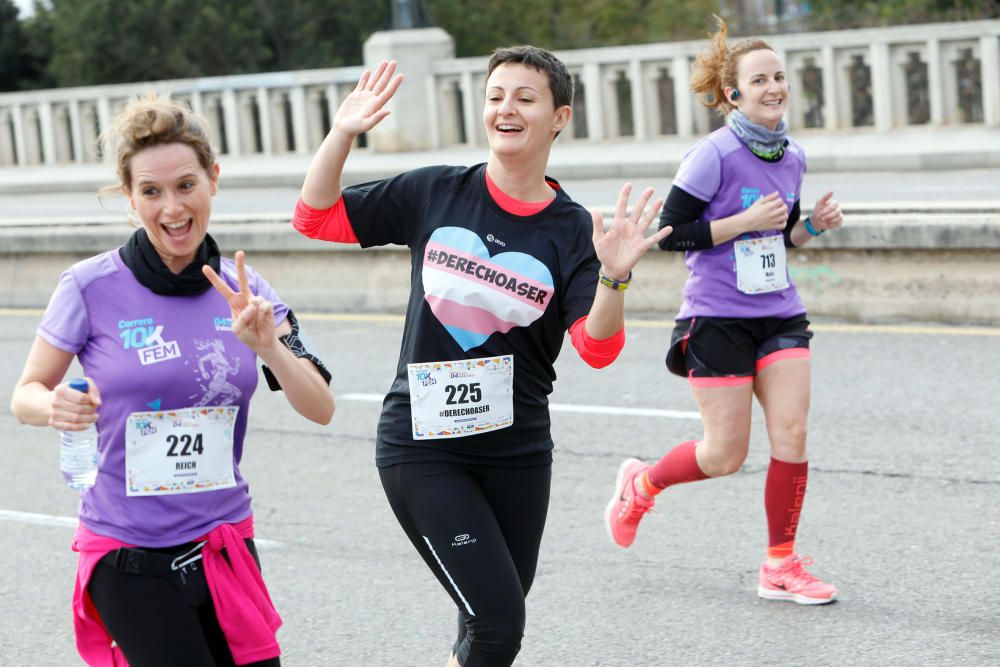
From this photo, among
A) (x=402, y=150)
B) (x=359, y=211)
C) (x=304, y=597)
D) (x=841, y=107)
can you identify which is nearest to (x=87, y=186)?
(x=402, y=150)

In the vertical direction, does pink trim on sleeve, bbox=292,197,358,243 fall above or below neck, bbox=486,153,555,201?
below

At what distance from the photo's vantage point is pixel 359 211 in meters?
4.36

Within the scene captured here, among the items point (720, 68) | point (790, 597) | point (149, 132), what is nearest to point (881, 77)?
point (720, 68)

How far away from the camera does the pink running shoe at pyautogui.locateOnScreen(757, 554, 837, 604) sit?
5.76 meters

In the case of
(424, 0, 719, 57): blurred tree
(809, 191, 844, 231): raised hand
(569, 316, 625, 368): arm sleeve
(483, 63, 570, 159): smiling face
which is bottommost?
(569, 316, 625, 368): arm sleeve

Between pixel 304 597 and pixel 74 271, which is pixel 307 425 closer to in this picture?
pixel 304 597

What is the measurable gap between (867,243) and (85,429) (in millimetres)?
7850

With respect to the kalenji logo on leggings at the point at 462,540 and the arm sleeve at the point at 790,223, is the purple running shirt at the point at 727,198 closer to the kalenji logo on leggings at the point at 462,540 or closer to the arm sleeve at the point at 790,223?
the arm sleeve at the point at 790,223

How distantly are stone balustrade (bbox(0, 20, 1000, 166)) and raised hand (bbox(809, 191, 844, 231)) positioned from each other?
15142mm

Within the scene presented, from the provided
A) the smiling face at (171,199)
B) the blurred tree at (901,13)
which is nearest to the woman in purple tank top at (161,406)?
the smiling face at (171,199)

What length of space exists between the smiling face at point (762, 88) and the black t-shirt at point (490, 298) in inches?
68.0

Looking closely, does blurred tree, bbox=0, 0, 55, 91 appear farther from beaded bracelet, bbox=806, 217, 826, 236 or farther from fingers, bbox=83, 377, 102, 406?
fingers, bbox=83, 377, 102, 406

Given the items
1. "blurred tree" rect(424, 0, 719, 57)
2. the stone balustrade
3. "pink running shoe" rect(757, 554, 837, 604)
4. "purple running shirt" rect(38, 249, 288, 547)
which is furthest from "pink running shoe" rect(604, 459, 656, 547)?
"blurred tree" rect(424, 0, 719, 57)

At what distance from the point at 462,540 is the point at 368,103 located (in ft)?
3.87
